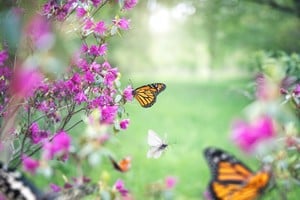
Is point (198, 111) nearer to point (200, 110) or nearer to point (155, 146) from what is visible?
point (200, 110)

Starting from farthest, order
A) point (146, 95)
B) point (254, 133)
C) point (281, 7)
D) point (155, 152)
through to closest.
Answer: point (281, 7), point (146, 95), point (155, 152), point (254, 133)

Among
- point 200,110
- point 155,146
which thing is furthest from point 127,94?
point 200,110

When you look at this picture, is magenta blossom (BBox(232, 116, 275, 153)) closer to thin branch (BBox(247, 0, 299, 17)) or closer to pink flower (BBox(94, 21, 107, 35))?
pink flower (BBox(94, 21, 107, 35))

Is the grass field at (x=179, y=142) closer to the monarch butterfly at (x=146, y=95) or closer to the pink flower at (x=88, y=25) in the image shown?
the monarch butterfly at (x=146, y=95)

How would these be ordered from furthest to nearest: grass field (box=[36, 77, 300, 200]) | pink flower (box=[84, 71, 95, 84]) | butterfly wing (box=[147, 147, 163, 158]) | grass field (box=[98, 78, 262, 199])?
1. grass field (box=[98, 78, 262, 199])
2. grass field (box=[36, 77, 300, 200])
3. pink flower (box=[84, 71, 95, 84])
4. butterfly wing (box=[147, 147, 163, 158])

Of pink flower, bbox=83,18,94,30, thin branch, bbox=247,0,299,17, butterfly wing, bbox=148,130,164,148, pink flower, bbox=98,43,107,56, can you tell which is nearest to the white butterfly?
butterfly wing, bbox=148,130,164,148

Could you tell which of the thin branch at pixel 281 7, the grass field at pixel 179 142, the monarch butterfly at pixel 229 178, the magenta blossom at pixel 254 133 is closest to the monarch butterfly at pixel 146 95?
the grass field at pixel 179 142
